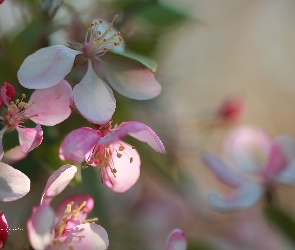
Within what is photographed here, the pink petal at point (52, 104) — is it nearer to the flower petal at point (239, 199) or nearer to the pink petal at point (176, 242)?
the pink petal at point (176, 242)

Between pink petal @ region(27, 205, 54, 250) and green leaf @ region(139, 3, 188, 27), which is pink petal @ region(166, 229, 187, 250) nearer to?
pink petal @ region(27, 205, 54, 250)

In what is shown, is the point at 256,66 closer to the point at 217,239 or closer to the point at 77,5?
the point at 217,239

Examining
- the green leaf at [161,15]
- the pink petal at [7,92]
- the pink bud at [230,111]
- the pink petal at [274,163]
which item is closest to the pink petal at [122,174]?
the pink petal at [7,92]

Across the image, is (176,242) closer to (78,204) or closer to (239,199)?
(78,204)

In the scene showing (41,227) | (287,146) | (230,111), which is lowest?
(230,111)

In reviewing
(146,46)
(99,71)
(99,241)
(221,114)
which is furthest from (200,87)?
(99,241)

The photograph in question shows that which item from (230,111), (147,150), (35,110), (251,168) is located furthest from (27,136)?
(230,111)
